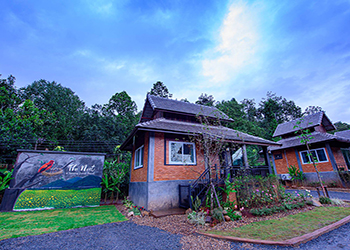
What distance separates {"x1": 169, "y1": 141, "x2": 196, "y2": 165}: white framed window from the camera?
817 cm

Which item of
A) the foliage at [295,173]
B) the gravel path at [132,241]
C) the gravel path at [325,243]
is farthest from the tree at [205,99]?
the gravel path at [325,243]

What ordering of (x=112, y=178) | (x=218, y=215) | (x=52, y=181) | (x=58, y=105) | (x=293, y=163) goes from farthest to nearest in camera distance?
(x=58, y=105), (x=293, y=163), (x=112, y=178), (x=52, y=181), (x=218, y=215)

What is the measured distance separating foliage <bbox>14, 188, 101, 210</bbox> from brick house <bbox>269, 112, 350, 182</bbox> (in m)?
16.2

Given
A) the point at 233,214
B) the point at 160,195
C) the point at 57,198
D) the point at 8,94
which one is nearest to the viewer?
the point at 233,214

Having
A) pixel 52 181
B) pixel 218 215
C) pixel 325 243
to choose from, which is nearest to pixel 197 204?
pixel 218 215

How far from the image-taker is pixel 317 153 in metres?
14.0

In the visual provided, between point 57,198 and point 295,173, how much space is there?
1891 cm

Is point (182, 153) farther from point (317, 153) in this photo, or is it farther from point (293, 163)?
point (317, 153)

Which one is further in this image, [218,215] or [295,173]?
[295,173]

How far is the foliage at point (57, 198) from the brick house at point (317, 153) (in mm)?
16244

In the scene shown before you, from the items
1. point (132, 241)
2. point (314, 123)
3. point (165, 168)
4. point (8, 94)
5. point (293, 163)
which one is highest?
point (8, 94)

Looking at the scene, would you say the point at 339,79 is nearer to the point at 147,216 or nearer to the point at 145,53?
the point at 145,53

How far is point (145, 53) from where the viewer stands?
493 inches

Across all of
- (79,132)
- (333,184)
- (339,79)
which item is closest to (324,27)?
(339,79)
